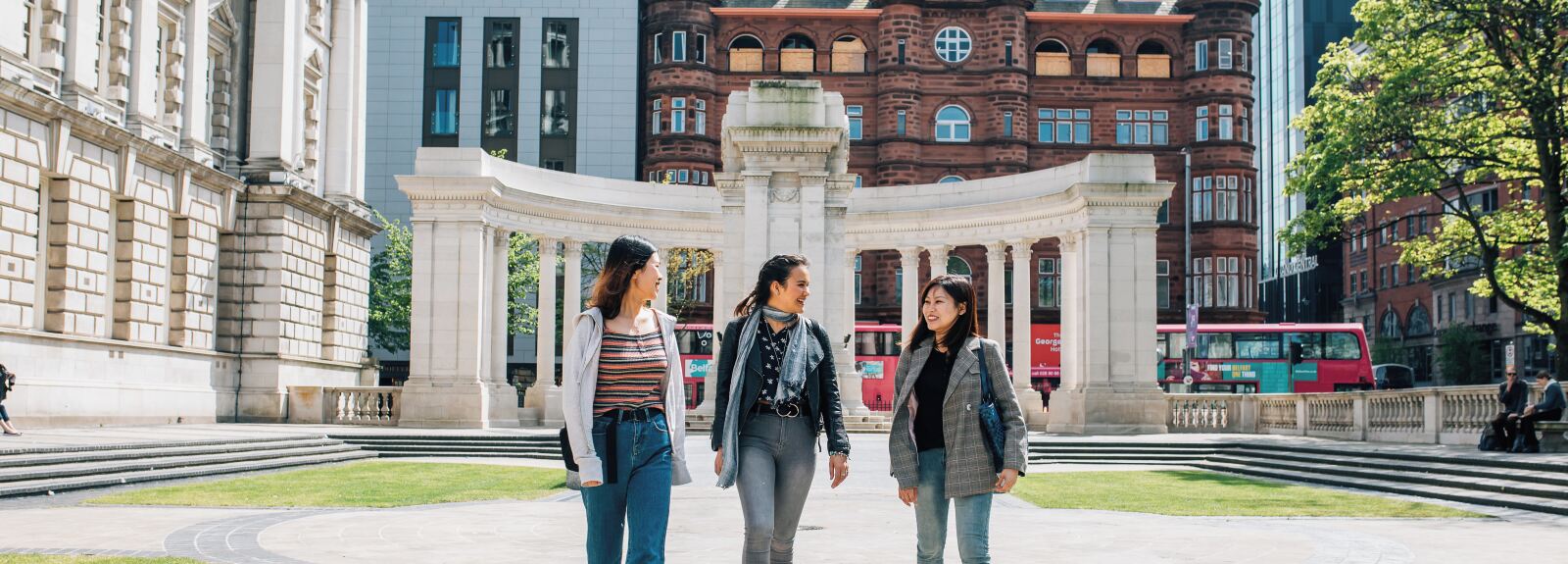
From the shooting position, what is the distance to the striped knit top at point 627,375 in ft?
27.1

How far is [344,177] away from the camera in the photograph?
54438 millimetres

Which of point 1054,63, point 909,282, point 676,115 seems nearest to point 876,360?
point 909,282

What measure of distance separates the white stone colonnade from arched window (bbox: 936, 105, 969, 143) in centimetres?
3127

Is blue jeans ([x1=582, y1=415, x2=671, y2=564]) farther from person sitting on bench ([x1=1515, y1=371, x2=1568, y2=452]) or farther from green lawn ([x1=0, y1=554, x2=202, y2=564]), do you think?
person sitting on bench ([x1=1515, y1=371, x2=1568, y2=452])

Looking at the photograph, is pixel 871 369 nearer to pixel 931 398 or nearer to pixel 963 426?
pixel 931 398

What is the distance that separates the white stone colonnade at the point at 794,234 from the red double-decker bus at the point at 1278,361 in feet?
47.8

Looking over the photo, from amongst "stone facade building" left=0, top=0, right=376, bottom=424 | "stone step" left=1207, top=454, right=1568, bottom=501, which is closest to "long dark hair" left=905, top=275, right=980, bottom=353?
"stone step" left=1207, top=454, right=1568, bottom=501

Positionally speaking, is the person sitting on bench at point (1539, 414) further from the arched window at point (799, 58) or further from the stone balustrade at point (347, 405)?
the arched window at point (799, 58)

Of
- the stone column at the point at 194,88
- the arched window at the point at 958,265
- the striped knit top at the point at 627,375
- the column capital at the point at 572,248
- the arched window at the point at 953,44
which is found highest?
the arched window at the point at 953,44

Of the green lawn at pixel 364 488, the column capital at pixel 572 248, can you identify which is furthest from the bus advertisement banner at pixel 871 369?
the green lawn at pixel 364 488

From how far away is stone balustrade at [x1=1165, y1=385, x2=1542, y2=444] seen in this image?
99.2 feet

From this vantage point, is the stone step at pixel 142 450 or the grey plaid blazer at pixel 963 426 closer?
the grey plaid blazer at pixel 963 426

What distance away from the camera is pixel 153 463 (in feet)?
81.3

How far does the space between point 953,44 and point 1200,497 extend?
5810 cm
